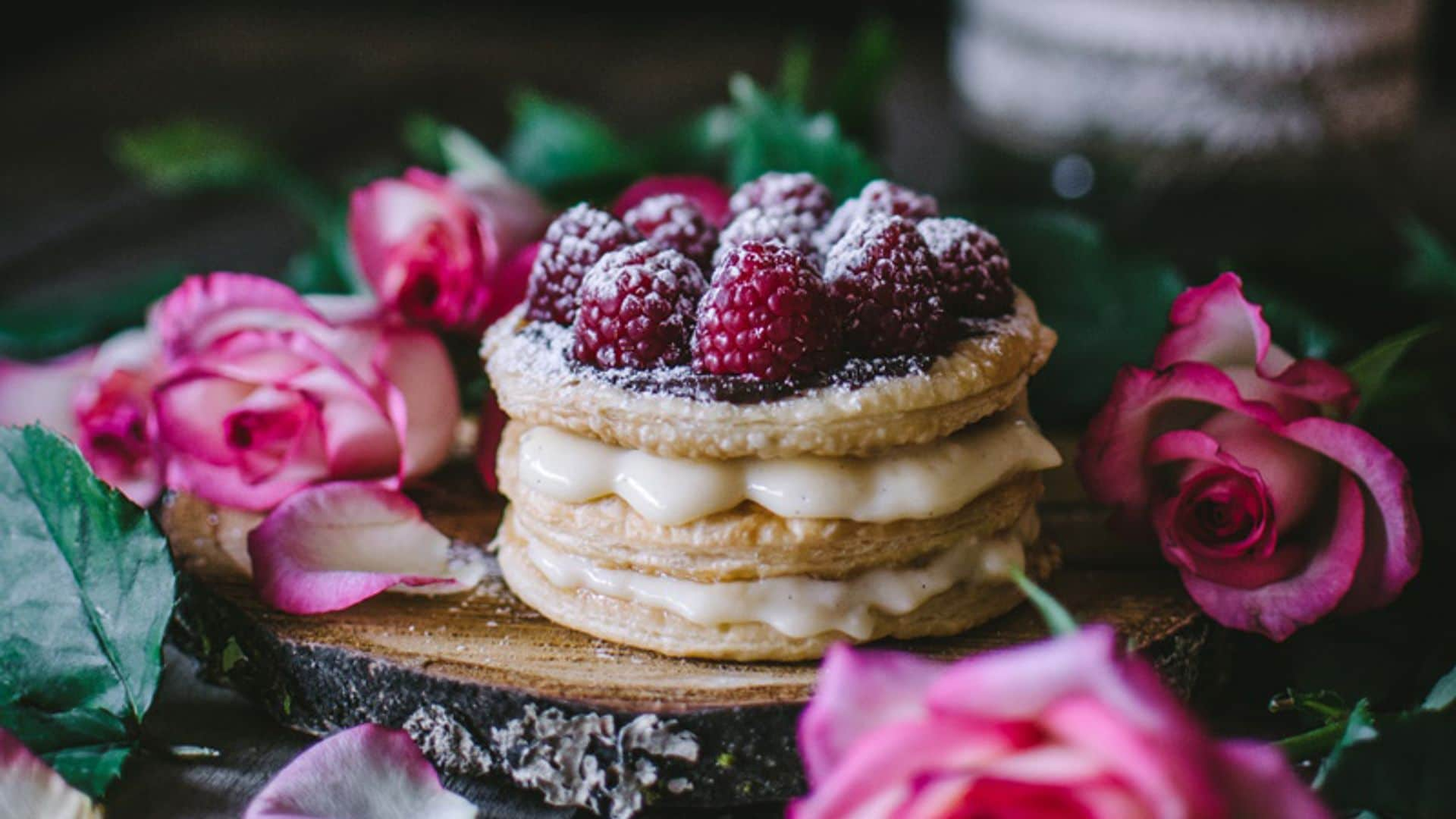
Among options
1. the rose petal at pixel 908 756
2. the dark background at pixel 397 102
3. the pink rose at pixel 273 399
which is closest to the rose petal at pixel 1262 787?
the rose petal at pixel 908 756

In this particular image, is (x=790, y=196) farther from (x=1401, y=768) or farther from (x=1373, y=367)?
(x=1401, y=768)

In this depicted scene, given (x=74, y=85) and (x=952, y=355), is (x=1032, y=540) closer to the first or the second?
(x=952, y=355)

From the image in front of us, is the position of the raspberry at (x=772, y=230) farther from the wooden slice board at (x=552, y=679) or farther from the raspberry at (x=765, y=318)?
the wooden slice board at (x=552, y=679)

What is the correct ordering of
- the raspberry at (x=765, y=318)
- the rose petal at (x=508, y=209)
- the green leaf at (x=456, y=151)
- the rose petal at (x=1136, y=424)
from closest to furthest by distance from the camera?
1. the raspberry at (x=765, y=318)
2. the rose petal at (x=1136, y=424)
3. the rose petal at (x=508, y=209)
4. the green leaf at (x=456, y=151)

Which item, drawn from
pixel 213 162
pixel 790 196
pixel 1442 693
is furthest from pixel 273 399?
pixel 1442 693

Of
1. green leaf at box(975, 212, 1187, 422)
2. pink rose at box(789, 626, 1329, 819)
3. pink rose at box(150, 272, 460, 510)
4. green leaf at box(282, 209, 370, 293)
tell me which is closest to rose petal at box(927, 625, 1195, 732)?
pink rose at box(789, 626, 1329, 819)

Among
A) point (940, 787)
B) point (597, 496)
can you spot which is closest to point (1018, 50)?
point (597, 496)

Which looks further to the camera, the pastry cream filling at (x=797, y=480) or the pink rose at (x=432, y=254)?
the pink rose at (x=432, y=254)
